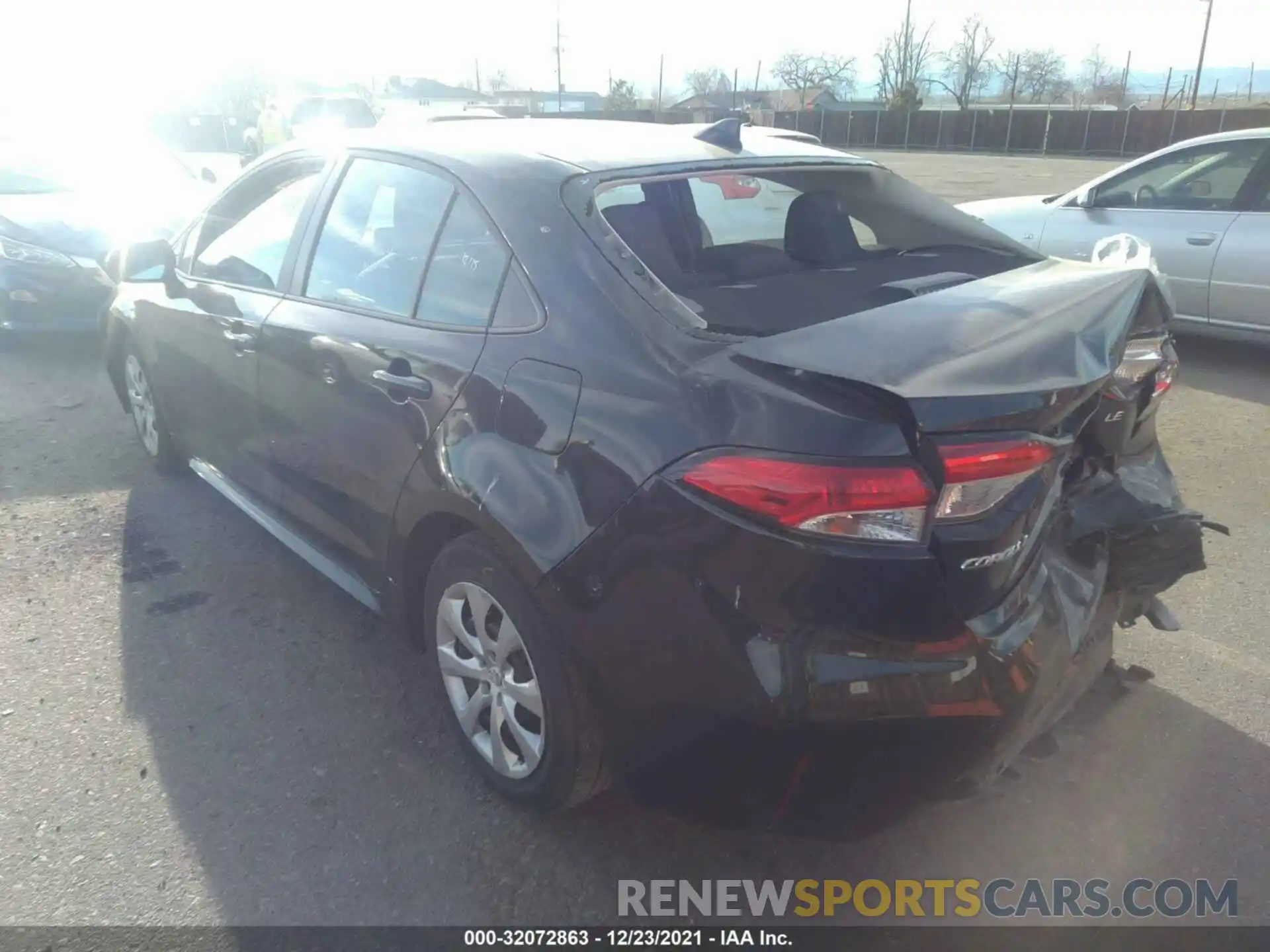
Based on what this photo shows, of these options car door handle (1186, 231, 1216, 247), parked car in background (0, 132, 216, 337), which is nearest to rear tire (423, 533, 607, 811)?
parked car in background (0, 132, 216, 337)

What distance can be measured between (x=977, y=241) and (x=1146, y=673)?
1.44m

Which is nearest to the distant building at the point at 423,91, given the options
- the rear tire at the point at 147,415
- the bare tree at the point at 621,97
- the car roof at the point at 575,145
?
the bare tree at the point at 621,97

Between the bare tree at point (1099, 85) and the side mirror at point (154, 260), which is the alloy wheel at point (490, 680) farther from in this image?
the bare tree at point (1099, 85)

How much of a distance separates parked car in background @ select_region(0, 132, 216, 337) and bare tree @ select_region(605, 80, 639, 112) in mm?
49197

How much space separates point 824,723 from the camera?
1912mm

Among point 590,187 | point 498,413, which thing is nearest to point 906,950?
point 498,413

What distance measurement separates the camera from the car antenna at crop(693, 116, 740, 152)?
3.02 meters

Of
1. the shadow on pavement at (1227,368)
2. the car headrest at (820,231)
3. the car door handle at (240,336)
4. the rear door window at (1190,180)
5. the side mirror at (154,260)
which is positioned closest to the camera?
the car headrest at (820,231)

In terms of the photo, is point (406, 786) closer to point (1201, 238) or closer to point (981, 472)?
point (981, 472)

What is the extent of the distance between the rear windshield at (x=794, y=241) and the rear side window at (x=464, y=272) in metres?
0.31

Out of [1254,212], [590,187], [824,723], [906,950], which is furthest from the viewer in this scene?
[1254,212]

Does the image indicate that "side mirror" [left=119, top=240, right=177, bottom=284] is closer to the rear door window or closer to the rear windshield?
the rear windshield

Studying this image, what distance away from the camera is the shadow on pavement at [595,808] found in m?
2.07

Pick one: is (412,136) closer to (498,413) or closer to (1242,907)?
(498,413)
